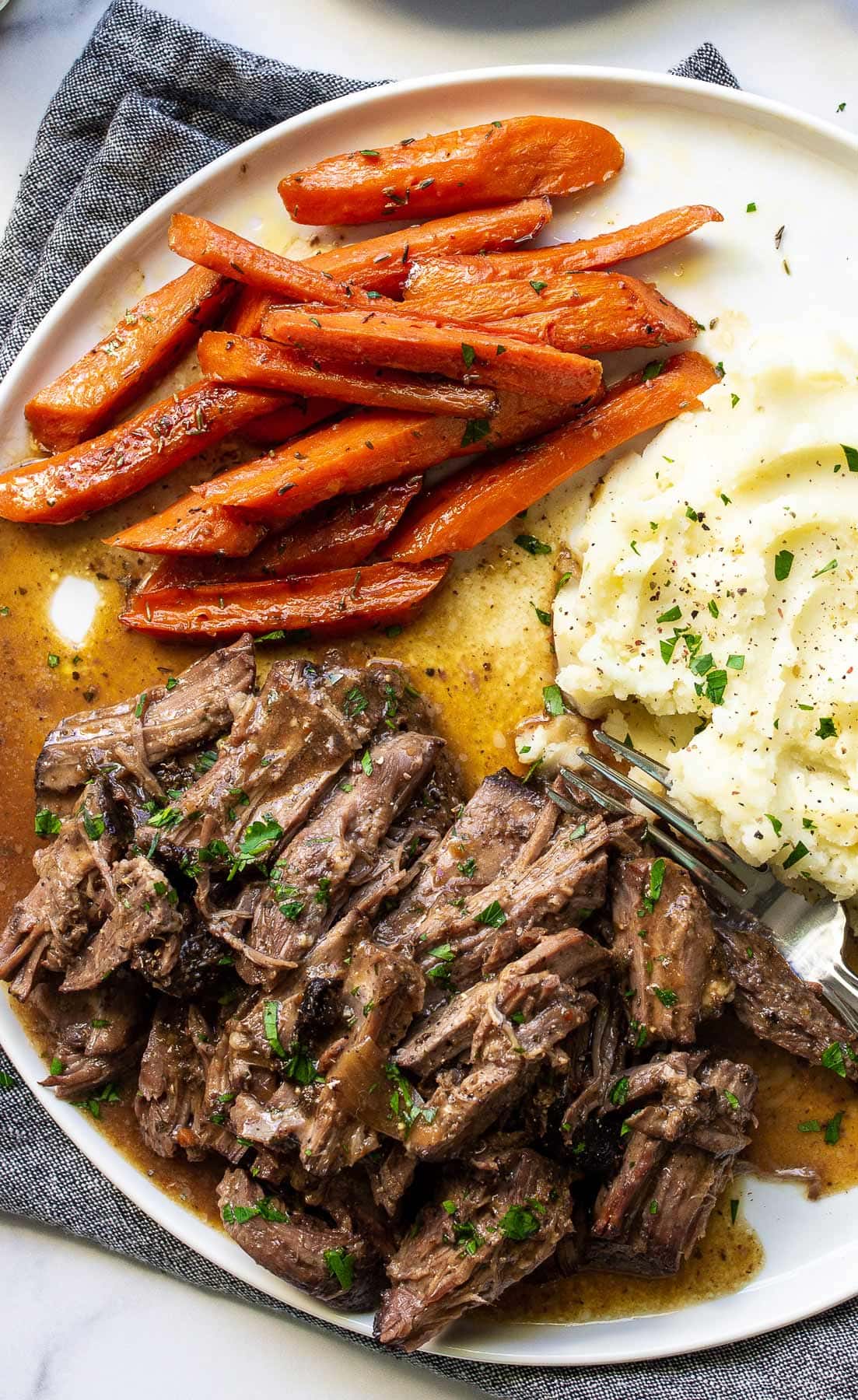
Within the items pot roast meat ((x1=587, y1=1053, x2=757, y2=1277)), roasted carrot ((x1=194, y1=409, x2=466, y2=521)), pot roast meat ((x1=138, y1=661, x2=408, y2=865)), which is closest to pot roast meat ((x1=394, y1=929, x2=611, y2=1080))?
pot roast meat ((x1=587, y1=1053, x2=757, y2=1277))

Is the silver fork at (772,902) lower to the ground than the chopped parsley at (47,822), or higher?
higher

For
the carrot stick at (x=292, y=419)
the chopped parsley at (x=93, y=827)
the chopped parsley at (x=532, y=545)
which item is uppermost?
the carrot stick at (x=292, y=419)

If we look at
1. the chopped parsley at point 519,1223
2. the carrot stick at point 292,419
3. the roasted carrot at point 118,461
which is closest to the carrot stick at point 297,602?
the roasted carrot at point 118,461

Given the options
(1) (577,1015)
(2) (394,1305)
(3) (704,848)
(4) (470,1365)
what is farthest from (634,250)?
(4) (470,1365)

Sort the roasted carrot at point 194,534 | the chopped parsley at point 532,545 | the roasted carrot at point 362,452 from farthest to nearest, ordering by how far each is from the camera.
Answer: the chopped parsley at point 532,545
the roasted carrot at point 194,534
the roasted carrot at point 362,452

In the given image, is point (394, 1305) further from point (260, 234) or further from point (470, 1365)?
point (260, 234)

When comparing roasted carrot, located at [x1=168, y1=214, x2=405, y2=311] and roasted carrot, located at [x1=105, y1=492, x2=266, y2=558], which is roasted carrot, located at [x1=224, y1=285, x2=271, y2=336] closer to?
roasted carrot, located at [x1=168, y1=214, x2=405, y2=311]

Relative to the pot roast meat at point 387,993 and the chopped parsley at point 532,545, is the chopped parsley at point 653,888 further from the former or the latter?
the chopped parsley at point 532,545
